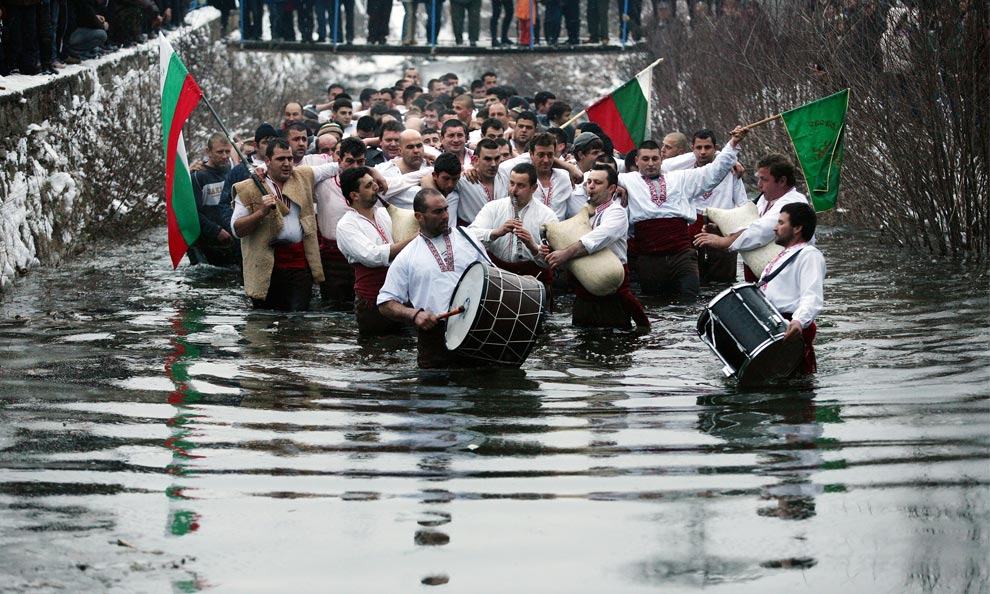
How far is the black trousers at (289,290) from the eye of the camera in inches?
540

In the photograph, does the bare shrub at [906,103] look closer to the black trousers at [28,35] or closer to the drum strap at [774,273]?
the drum strap at [774,273]

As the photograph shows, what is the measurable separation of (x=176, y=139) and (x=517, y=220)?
12.6ft

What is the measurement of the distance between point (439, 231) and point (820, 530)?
14.5 feet

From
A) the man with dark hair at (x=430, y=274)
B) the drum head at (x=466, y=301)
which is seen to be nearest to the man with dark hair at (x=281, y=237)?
the man with dark hair at (x=430, y=274)

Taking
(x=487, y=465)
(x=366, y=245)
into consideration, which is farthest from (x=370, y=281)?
(x=487, y=465)

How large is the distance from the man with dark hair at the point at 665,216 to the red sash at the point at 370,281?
3019 millimetres

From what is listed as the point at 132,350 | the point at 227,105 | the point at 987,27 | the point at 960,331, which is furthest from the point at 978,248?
the point at 227,105

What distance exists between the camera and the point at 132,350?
1160cm

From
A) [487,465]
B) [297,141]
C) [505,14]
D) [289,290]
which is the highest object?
[505,14]

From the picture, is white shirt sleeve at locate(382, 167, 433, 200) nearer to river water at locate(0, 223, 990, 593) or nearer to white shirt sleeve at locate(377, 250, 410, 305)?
river water at locate(0, 223, 990, 593)

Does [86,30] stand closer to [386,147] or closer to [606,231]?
[386,147]

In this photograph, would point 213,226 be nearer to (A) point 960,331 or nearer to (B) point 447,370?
(B) point 447,370

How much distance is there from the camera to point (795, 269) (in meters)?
10.1

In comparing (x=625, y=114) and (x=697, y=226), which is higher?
(x=625, y=114)
